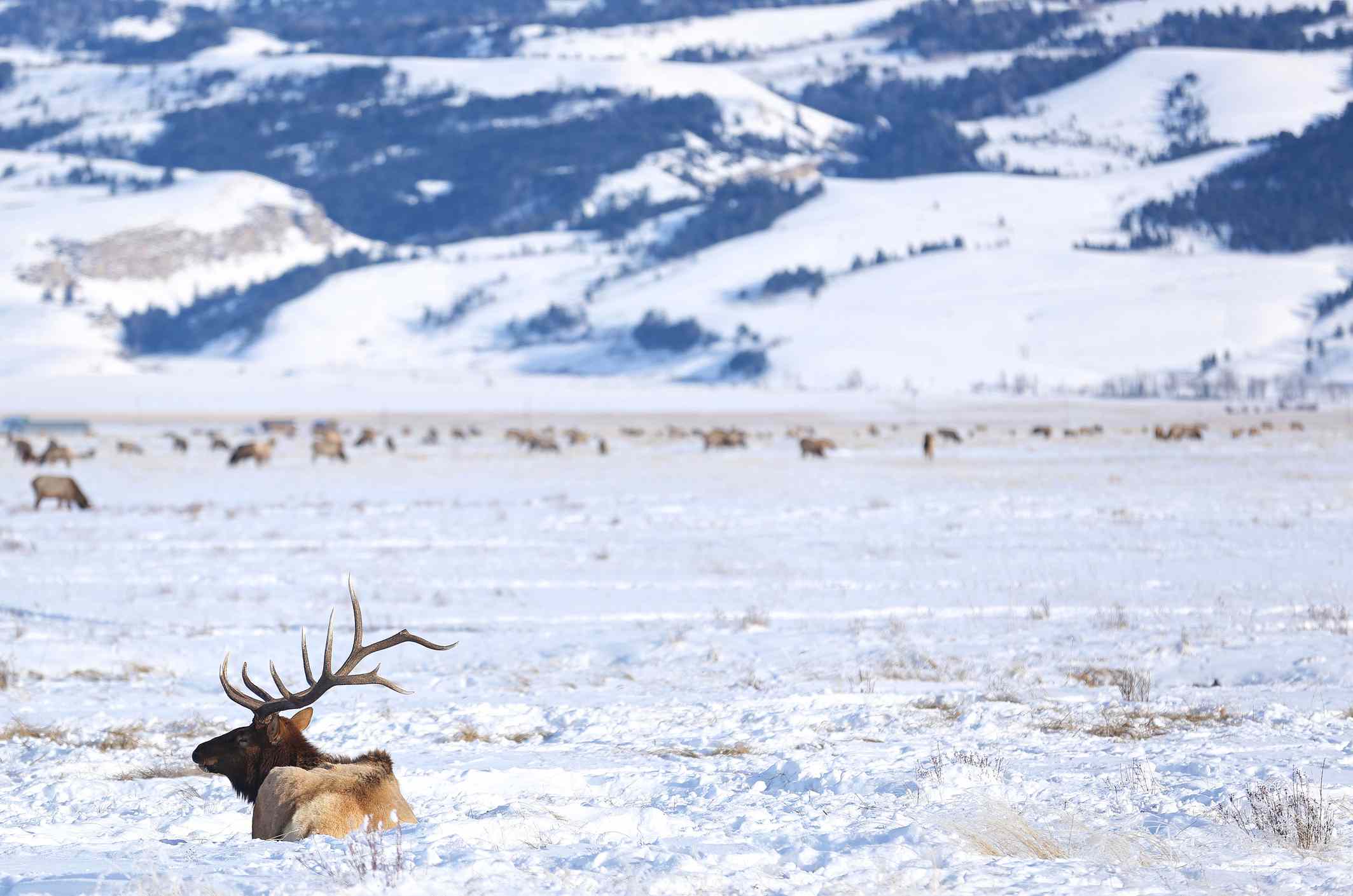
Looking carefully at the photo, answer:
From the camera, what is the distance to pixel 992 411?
13812cm

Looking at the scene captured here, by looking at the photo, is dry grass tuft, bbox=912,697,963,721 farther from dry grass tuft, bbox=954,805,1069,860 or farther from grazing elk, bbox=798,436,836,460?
grazing elk, bbox=798,436,836,460

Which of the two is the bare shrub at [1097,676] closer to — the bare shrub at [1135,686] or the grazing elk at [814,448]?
the bare shrub at [1135,686]

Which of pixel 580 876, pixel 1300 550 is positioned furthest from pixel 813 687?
pixel 1300 550

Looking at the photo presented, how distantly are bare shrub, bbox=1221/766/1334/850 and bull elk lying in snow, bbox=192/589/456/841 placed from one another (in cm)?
411

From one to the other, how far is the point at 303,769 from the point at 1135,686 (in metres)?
6.80

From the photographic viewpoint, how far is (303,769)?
7.57 m

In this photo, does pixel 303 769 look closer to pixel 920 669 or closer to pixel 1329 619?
pixel 920 669

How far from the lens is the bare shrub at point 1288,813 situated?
704cm

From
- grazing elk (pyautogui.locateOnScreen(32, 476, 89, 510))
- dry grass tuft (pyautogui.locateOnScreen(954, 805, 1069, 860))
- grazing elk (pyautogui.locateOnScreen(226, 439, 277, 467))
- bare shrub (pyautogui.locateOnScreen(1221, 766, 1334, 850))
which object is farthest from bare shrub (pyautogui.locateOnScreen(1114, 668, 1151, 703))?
grazing elk (pyautogui.locateOnScreen(226, 439, 277, 467))

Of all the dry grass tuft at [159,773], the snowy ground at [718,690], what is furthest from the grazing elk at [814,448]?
the dry grass tuft at [159,773]

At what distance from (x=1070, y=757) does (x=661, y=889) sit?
3963mm

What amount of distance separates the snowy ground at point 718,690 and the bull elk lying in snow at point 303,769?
384 mm

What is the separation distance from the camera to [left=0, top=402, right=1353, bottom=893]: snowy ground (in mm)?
6840

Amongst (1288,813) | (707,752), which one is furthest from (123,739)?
(1288,813)
